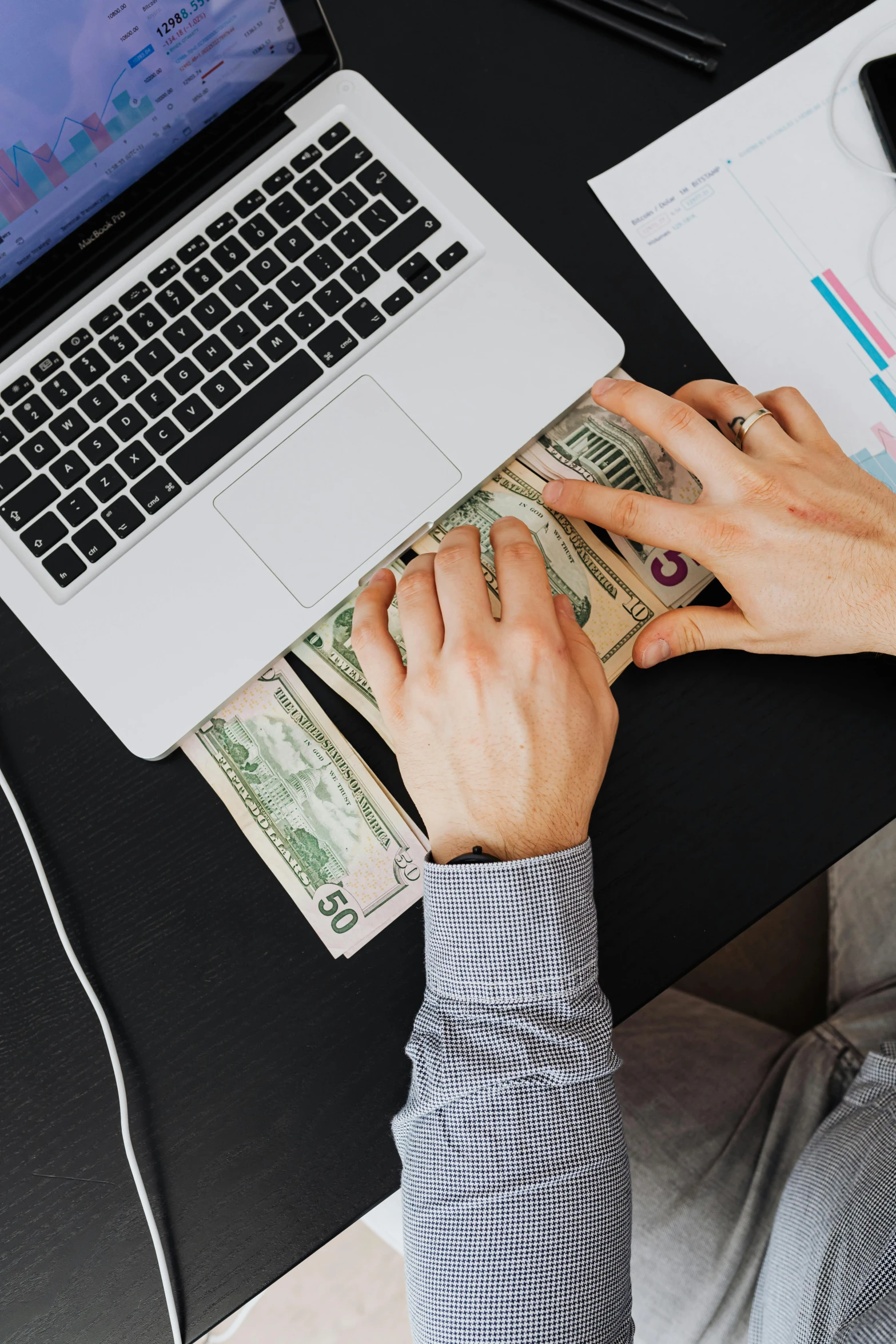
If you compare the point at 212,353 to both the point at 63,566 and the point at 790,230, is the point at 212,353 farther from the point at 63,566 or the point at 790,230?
the point at 790,230

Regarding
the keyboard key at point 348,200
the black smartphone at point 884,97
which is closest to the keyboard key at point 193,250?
the keyboard key at point 348,200

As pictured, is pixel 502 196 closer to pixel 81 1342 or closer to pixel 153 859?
pixel 153 859

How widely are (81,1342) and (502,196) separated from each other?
35.8 inches

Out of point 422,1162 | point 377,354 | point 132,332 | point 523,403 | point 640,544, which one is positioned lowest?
point 422,1162

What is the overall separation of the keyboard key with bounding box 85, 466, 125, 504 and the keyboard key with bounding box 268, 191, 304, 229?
229mm

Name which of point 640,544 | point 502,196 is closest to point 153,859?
point 640,544

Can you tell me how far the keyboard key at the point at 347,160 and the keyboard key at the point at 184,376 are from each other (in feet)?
0.61

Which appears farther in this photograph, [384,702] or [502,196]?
[502,196]

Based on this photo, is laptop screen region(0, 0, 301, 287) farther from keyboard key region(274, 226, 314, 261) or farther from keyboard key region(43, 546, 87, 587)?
keyboard key region(43, 546, 87, 587)

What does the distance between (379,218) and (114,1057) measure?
2.11 feet

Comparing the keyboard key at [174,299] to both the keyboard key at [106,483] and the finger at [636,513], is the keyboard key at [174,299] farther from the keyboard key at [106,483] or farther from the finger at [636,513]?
the finger at [636,513]

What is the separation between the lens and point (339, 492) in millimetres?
636

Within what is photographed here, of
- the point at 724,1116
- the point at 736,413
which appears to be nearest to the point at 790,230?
the point at 736,413

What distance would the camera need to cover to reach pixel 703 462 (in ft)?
2.02
